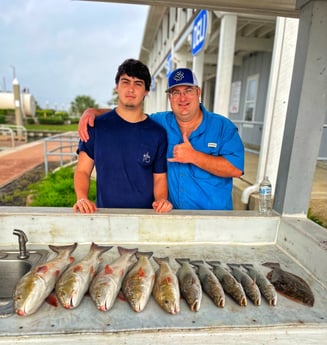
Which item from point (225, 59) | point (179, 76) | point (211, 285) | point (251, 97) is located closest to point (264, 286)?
point (211, 285)

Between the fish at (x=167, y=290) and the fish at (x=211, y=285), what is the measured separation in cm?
17

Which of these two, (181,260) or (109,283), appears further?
(181,260)

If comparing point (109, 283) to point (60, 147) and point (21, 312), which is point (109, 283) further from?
point (60, 147)

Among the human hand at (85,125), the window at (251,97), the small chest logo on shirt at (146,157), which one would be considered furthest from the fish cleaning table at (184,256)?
the window at (251,97)

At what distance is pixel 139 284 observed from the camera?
4.56 feet

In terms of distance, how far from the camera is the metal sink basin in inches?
67.1

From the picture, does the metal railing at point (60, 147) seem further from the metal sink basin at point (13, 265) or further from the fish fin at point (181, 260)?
the fish fin at point (181, 260)

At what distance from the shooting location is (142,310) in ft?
4.24

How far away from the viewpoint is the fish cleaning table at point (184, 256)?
3.84 ft

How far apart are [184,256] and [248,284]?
1.59 feet

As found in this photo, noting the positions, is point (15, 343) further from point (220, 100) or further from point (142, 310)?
point (220, 100)

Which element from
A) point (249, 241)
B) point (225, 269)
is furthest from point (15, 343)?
point (249, 241)

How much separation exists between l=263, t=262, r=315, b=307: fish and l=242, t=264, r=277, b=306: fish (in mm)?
70

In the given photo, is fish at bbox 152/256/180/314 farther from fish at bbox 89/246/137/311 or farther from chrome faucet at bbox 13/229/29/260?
chrome faucet at bbox 13/229/29/260
